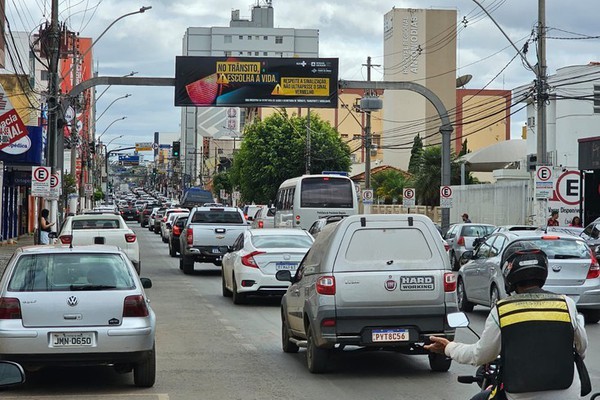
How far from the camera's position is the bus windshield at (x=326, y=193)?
41.8m

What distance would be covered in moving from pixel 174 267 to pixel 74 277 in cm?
2354

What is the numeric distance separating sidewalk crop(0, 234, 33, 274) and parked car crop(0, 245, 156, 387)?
20.3 meters

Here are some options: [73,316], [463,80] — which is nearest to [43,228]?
[73,316]

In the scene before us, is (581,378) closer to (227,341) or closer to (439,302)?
(439,302)

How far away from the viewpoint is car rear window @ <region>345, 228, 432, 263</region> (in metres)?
12.1

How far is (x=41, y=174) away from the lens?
3250cm

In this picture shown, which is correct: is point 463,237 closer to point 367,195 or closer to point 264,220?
point 264,220

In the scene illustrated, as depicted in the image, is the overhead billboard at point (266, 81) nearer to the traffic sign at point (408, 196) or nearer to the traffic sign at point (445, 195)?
the traffic sign at point (445, 195)

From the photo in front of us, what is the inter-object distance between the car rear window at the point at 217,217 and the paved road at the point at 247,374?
13448 mm

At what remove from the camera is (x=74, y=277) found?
11.2 meters

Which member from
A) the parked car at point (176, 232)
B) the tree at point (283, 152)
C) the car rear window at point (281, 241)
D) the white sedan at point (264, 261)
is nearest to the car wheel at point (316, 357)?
the white sedan at point (264, 261)

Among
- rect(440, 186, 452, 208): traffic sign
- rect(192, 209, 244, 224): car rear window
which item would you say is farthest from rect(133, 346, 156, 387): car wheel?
rect(440, 186, 452, 208): traffic sign

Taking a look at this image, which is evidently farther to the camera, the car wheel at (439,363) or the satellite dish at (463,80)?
the satellite dish at (463,80)

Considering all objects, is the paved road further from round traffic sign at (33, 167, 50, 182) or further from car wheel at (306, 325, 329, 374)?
round traffic sign at (33, 167, 50, 182)
